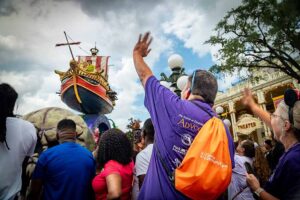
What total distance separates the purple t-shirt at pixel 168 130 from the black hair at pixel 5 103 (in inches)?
49.8

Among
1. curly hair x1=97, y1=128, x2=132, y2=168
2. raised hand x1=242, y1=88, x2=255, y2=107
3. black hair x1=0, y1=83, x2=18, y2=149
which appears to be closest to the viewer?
black hair x1=0, y1=83, x2=18, y2=149

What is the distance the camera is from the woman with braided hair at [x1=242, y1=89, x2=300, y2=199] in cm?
175

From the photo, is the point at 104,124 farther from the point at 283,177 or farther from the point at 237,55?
the point at 283,177

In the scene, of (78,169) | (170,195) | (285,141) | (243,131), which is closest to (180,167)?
(170,195)

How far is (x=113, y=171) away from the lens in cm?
229

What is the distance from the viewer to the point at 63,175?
95.0 inches

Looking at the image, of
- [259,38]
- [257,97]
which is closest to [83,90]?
[259,38]

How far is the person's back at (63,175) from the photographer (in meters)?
2.39

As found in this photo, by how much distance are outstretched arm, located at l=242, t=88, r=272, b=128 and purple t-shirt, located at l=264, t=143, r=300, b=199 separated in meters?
0.77

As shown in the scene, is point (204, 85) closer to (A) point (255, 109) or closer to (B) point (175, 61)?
(A) point (255, 109)

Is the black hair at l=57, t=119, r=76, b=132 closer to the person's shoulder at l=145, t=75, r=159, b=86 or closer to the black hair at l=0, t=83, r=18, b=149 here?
the black hair at l=0, t=83, r=18, b=149

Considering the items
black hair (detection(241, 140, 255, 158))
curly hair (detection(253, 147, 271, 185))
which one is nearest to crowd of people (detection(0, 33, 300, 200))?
black hair (detection(241, 140, 255, 158))

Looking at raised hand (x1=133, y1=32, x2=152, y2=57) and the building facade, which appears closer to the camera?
raised hand (x1=133, y1=32, x2=152, y2=57)

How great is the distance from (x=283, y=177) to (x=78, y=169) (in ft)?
5.85
